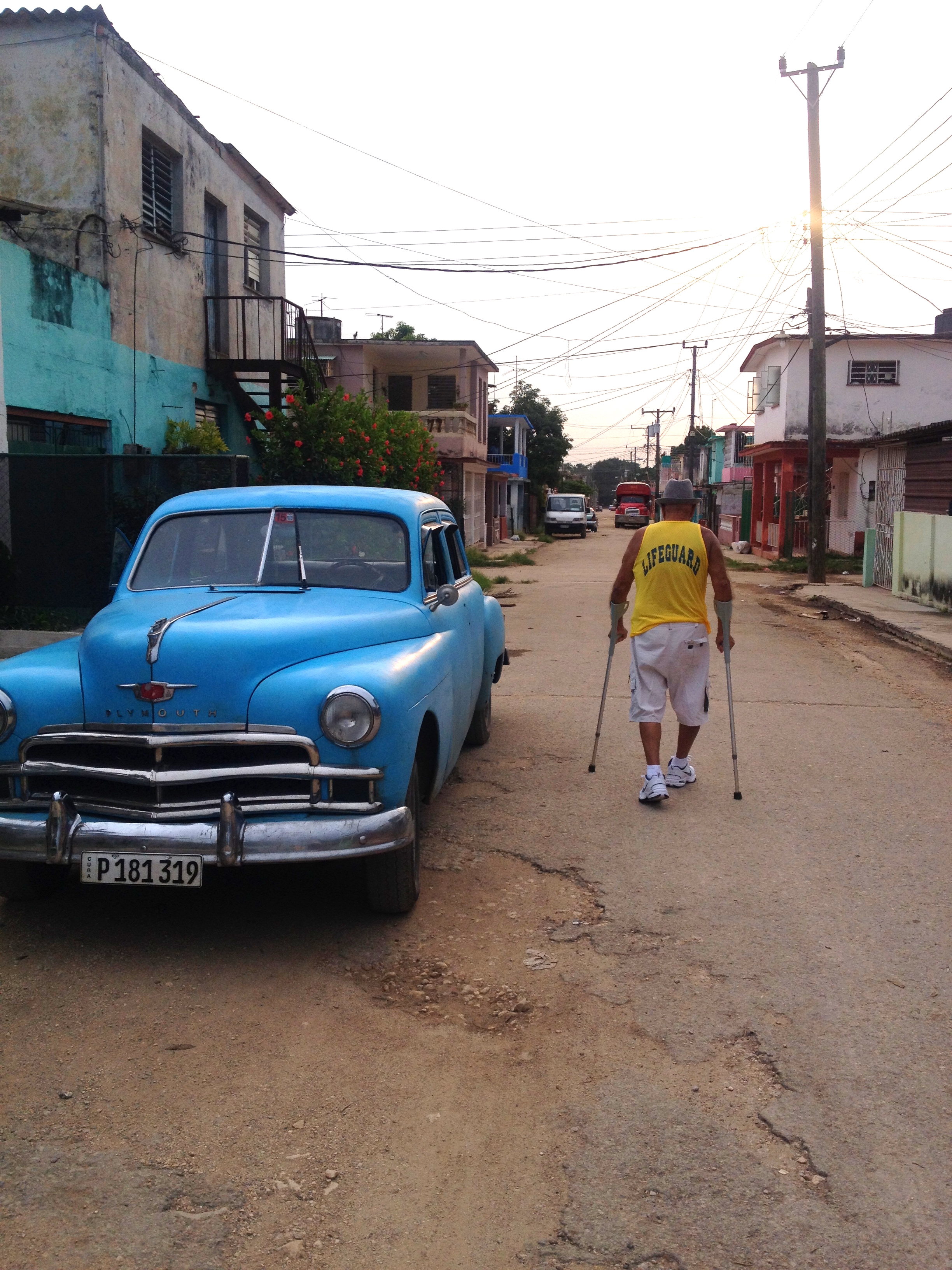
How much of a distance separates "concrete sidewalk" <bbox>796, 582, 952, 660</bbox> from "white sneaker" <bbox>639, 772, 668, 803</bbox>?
693 centimetres

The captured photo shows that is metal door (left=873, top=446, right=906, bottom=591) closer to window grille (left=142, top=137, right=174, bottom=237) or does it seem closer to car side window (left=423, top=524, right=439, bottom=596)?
window grille (left=142, top=137, right=174, bottom=237)

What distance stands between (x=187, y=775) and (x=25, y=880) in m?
1.05

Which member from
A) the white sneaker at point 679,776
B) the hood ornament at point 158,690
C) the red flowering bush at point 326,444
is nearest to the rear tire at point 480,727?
the white sneaker at point 679,776

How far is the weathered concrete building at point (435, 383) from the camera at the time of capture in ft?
108

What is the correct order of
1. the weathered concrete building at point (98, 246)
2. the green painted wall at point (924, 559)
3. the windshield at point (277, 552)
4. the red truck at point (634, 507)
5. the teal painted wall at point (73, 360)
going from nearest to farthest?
the windshield at point (277, 552) < the teal painted wall at point (73, 360) < the weathered concrete building at point (98, 246) < the green painted wall at point (924, 559) < the red truck at point (634, 507)

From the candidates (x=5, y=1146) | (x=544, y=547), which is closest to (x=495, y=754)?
(x=5, y=1146)

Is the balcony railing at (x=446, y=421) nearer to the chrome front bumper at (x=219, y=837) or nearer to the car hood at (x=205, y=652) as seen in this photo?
the car hood at (x=205, y=652)

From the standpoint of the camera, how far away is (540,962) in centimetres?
420

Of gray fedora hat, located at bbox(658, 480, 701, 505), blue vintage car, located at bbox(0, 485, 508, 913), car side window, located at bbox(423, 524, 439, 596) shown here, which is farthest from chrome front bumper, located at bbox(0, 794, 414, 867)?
gray fedora hat, located at bbox(658, 480, 701, 505)

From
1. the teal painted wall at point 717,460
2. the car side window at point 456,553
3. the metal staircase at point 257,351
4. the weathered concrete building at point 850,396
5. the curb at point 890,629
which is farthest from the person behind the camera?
the teal painted wall at point 717,460

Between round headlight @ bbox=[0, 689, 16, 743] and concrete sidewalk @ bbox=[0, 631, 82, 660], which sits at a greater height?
round headlight @ bbox=[0, 689, 16, 743]

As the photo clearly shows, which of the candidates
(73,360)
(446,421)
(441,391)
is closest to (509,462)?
(441,391)

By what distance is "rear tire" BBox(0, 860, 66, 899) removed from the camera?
179 inches

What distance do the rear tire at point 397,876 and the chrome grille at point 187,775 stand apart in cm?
36
